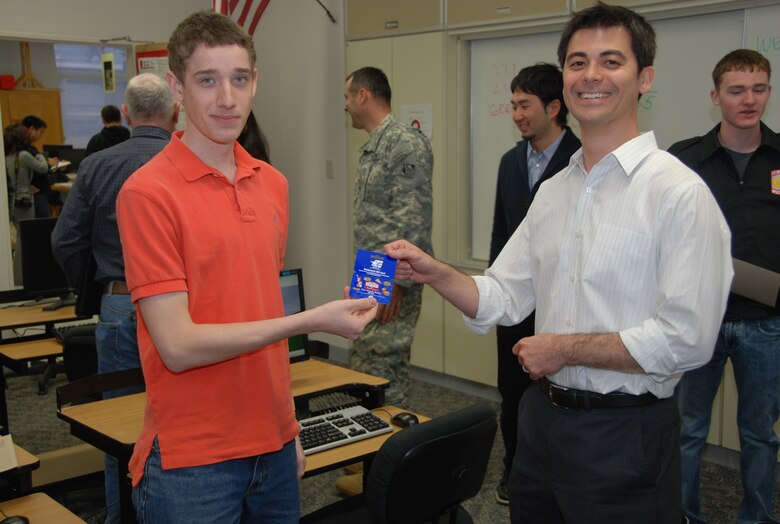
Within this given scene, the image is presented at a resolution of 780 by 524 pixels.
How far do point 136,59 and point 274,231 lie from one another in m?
4.53

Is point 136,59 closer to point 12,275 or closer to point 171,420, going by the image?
point 12,275

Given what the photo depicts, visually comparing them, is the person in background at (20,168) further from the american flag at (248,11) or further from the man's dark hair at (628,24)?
the man's dark hair at (628,24)

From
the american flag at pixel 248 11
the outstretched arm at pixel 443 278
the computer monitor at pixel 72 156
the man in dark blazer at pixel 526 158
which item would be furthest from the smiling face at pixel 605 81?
the computer monitor at pixel 72 156

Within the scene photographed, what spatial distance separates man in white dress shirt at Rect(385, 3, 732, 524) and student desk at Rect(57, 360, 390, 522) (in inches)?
26.0

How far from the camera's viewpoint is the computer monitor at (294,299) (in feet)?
9.44

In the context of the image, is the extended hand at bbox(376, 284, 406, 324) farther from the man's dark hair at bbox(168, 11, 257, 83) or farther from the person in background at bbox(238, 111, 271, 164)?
the man's dark hair at bbox(168, 11, 257, 83)

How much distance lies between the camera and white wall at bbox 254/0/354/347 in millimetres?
5402

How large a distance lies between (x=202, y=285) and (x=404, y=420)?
121 centimetres

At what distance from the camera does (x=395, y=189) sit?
3.39m

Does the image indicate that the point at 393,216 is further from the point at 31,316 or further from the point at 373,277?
the point at 31,316

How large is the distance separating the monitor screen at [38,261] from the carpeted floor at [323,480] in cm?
82

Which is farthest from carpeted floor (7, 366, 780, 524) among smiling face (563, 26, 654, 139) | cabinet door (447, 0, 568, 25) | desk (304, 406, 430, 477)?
cabinet door (447, 0, 568, 25)

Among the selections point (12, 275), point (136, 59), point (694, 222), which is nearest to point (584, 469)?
point (694, 222)

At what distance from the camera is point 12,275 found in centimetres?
591
